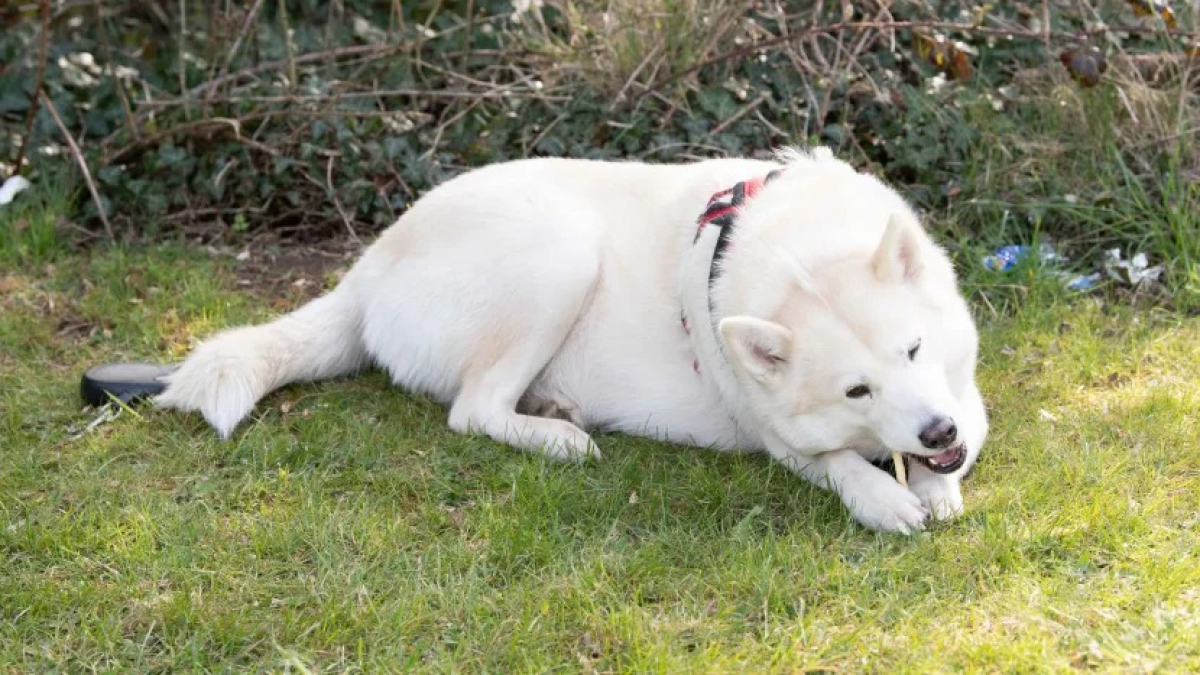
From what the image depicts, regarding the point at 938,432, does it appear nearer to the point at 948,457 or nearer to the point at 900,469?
the point at 948,457

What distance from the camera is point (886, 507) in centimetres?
332

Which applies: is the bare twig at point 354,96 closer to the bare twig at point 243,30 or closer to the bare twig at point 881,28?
the bare twig at point 243,30

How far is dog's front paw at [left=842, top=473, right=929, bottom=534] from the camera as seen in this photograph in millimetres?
3287

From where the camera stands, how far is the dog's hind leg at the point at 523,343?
4059 millimetres

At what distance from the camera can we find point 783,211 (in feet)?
12.1

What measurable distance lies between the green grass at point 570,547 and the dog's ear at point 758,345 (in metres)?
0.37

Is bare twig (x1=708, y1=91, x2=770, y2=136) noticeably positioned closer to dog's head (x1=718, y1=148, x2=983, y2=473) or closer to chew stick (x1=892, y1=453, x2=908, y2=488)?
dog's head (x1=718, y1=148, x2=983, y2=473)

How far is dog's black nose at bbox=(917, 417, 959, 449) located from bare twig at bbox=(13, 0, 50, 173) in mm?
4292

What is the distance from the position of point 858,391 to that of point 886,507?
0.31m

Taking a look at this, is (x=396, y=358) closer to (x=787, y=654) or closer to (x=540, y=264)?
(x=540, y=264)

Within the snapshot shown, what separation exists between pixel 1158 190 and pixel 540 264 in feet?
8.94

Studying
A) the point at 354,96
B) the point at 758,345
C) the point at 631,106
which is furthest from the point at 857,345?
the point at 354,96

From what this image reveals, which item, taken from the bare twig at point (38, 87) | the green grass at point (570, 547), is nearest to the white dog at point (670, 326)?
the green grass at point (570, 547)

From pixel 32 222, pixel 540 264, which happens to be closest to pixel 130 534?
pixel 540 264
